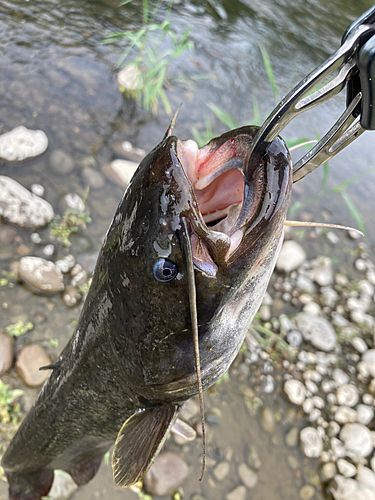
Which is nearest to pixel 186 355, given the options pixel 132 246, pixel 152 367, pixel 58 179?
pixel 152 367

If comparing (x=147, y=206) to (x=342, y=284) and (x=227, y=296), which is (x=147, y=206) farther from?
(x=342, y=284)

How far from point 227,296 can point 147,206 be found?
0.38 meters

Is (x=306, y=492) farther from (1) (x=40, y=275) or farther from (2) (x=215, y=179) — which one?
(2) (x=215, y=179)

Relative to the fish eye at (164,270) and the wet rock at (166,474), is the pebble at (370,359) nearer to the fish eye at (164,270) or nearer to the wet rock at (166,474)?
the wet rock at (166,474)

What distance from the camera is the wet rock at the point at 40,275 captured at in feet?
10.2

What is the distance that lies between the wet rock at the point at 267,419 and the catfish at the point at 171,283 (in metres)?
1.88

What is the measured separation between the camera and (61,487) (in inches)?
100

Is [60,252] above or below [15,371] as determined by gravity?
above

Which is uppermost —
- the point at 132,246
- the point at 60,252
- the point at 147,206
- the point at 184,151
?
the point at 184,151

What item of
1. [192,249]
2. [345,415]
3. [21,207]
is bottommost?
[21,207]

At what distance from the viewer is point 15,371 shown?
2795 mm

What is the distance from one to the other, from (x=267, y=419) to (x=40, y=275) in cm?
232

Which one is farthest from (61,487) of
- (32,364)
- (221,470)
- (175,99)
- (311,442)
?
(175,99)

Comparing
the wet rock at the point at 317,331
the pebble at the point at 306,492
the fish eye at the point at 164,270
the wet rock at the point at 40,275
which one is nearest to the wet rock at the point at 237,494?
the pebble at the point at 306,492
